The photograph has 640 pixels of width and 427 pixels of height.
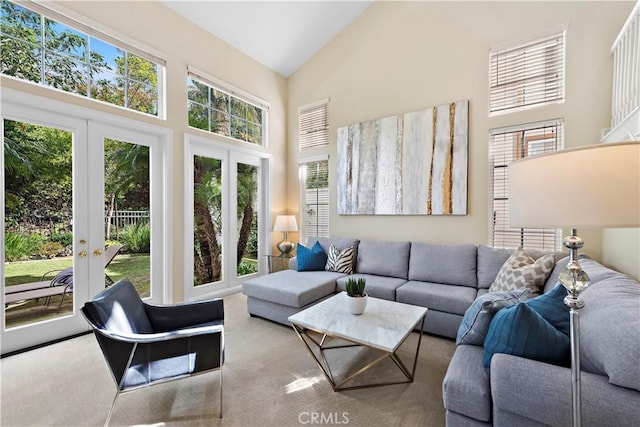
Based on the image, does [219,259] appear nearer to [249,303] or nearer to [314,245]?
[249,303]

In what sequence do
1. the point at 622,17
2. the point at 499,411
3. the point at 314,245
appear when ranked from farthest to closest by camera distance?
the point at 314,245
the point at 622,17
the point at 499,411

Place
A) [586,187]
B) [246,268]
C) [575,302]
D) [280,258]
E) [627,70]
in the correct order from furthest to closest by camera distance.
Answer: [280,258]
[246,268]
[627,70]
[575,302]
[586,187]

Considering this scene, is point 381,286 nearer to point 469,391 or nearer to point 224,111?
point 469,391

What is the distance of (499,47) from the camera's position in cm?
323

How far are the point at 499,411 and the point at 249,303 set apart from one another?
2642 millimetres

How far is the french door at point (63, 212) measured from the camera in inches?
96.6

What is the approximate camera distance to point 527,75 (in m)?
3.11

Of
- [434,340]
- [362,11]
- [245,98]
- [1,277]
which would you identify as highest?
[362,11]

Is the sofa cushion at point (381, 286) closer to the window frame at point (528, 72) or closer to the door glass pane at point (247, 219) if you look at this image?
the door glass pane at point (247, 219)

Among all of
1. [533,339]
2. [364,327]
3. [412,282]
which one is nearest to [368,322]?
[364,327]

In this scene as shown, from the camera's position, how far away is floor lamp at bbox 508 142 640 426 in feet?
2.86

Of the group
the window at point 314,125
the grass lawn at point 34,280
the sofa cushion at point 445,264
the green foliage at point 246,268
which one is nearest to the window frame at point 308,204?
the window at point 314,125

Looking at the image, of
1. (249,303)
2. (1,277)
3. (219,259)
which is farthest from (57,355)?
(219,259)

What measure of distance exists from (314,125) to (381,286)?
304 centimetres
